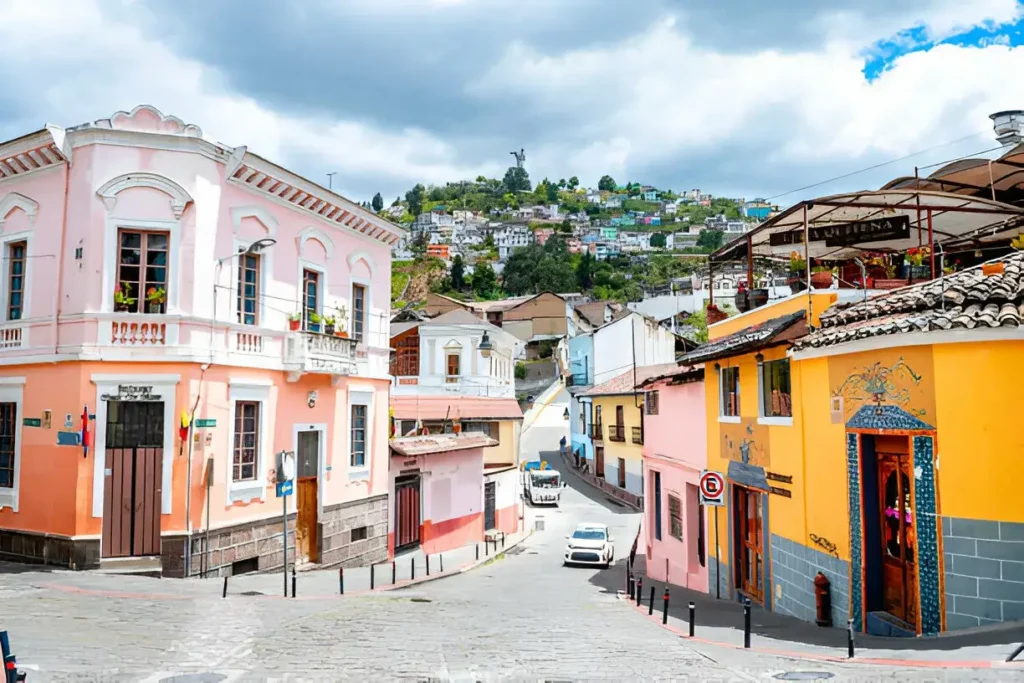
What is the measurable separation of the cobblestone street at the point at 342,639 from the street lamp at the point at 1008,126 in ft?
51.0

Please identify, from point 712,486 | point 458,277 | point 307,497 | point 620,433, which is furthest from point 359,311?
point 458,277

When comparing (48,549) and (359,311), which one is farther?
(359,311)

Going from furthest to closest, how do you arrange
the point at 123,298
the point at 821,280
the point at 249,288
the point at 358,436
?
the point at 358,436, the point at 249,288, the point at 123,298, the point at 821,280

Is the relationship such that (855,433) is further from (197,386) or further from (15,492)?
(15,492)

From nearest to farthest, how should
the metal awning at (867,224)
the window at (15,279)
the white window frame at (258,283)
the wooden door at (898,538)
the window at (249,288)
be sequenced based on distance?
the wooden door at (898,538), the metal awning at (867,224), the window at (15,279), the white window frame at (258,283), the window at (249,288)

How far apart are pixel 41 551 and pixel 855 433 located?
15.6 meters

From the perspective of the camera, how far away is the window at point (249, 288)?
18.2m

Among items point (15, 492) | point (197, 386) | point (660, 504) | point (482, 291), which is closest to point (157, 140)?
point (197, 386)

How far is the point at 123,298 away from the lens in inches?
628

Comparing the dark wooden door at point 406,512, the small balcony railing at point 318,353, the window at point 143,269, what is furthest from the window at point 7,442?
the dark wooden door at point 406,512

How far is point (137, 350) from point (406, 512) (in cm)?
1186

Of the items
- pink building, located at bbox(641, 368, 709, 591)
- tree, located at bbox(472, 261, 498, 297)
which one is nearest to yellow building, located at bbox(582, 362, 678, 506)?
pink building, located at bbox(641, 368, 709, 591)

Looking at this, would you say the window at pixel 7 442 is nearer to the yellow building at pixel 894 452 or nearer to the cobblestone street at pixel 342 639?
the cobblestone street at pixel 342 639

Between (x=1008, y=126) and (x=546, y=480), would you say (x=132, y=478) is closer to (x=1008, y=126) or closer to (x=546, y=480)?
(x=1008, y=126)
